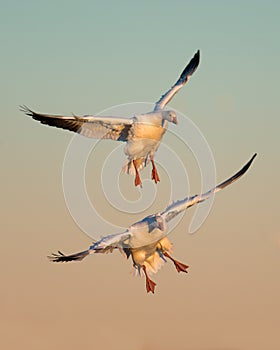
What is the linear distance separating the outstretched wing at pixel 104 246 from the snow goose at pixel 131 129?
1934mm

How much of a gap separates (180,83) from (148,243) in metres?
7.54

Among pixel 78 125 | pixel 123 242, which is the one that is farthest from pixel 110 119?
pixel 123 242

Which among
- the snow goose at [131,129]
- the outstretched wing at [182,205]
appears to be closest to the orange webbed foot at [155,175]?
the snow goose at [131,129]

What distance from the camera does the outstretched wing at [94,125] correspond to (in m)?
43.4

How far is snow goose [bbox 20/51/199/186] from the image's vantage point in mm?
43094

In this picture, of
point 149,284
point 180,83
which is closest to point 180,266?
point 149,284

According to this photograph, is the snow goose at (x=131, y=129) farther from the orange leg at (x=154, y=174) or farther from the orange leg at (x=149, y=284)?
the orange leg at (x=149, y=284)

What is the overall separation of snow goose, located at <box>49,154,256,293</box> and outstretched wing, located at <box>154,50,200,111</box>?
3719 mm

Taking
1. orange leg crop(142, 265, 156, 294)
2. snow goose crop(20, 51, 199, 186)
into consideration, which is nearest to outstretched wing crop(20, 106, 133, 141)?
snow goose crop(20, 51, 199, 186)

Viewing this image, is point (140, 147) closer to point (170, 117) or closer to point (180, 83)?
point (170, 117)

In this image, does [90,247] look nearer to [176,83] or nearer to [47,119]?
[47,119]

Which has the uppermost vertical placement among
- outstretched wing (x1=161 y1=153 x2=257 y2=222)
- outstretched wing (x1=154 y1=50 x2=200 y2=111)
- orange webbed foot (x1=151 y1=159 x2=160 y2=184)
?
outstretched wing (x1=154 y1=50 x2=200 y2=111)

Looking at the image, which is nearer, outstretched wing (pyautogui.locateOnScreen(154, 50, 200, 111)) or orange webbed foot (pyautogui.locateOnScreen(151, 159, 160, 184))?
orange webbed foot (pyautogui.locateOnScreen(151, 159, 160, 184))

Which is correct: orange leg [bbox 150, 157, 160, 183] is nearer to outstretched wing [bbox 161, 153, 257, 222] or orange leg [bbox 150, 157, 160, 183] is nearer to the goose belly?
the goose belly
